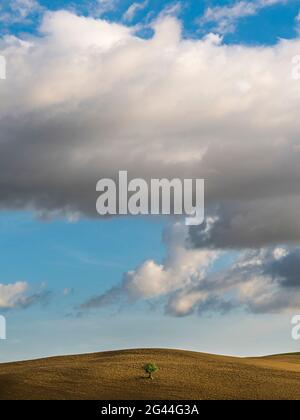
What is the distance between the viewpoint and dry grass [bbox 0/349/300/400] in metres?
107

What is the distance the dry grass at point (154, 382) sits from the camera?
350 feet

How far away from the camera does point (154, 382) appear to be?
376 ft

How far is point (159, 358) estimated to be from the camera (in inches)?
5915

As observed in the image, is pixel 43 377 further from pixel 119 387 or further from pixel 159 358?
pixel 159 358

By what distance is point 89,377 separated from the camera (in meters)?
119
